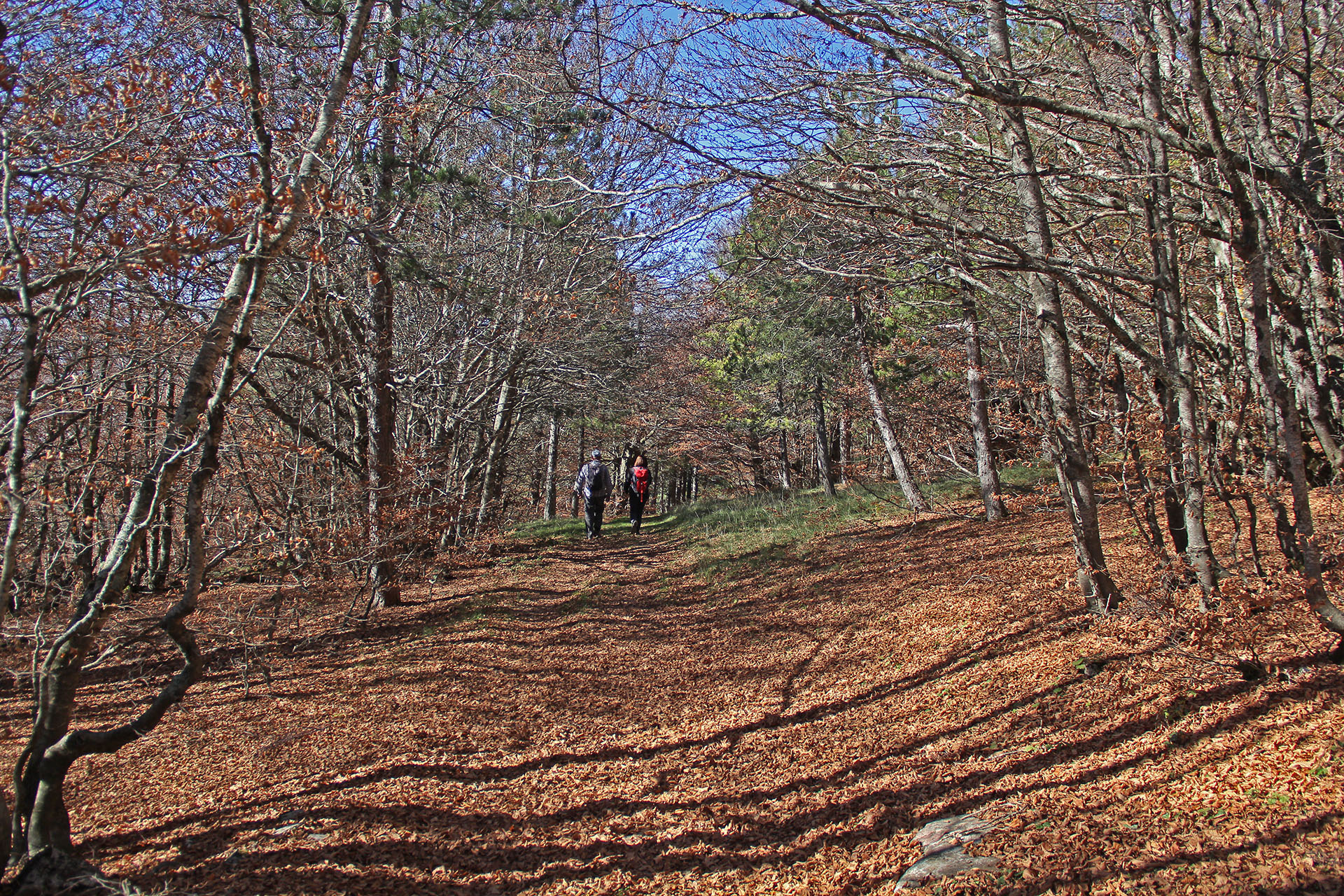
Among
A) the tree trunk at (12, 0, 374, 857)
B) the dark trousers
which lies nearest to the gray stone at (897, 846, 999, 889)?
the tree trunk at (12, 0, 374, 857)

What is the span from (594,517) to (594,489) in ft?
2.34

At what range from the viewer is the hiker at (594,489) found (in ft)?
53.7

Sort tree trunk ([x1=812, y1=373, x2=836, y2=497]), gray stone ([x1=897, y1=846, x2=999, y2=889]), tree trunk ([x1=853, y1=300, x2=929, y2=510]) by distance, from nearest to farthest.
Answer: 1. gray stone ([x1=897, y1=846, x2=999, y2=889])
2. tree trunk ([x1=853, y1=300, x2=929, y2=510])
3. tree trunk ([x1=812, y1=373, x2=836, y2=497])

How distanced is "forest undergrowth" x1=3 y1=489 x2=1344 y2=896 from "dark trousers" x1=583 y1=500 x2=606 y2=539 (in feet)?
25.0

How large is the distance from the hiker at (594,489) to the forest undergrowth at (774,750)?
7.48m

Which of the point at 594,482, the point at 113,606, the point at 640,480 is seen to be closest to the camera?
the point at 113,606

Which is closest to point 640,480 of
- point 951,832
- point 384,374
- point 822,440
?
point 822,440

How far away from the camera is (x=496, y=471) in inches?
712

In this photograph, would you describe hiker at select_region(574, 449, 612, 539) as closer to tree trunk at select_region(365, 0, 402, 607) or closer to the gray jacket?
the gray jacket

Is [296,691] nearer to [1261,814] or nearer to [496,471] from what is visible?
[1261,814]

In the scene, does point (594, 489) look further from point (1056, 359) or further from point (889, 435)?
point (1056, 359)

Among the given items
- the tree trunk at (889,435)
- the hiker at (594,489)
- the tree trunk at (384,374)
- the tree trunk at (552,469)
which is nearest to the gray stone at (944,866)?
the tree trunk at (384,374)

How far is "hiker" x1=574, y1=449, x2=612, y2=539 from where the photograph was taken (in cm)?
1636

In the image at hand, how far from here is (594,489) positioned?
16.4 m
